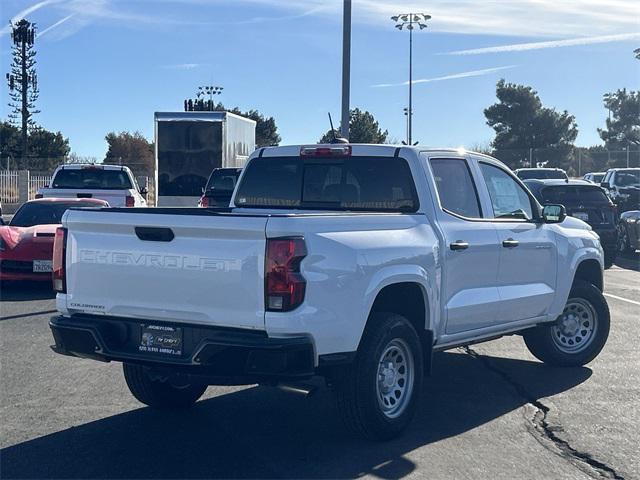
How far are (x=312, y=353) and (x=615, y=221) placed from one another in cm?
1417

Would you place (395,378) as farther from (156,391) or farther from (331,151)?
(331,151)

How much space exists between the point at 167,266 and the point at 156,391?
1.64m

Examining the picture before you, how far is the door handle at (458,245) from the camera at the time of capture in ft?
22.9

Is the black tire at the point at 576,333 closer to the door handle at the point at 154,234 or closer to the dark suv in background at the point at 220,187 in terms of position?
the door handle at the point at 154,234

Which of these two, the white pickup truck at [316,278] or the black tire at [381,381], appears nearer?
the white pickup truck at [316,278]

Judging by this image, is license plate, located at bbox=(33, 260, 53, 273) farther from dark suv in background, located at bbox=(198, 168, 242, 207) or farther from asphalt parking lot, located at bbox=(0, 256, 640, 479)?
dark suv in background, located at bbox=(198, 168, 242, 207)

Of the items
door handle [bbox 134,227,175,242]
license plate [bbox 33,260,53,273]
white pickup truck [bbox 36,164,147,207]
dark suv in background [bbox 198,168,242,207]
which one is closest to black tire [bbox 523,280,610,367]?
door handle [bbox 134,227,175,242]

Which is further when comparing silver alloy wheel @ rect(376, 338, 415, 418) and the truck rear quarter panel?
silver alloy wheel @ rect(376, 338, 415, 418)

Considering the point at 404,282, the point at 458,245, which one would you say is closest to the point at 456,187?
the point at 458,245

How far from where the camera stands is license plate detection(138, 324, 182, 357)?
5770 millimetres

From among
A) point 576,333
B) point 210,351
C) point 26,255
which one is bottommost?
point 576,333

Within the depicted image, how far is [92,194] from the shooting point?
716 inches

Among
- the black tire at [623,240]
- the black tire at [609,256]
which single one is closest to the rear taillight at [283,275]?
the black tire at [609,256]

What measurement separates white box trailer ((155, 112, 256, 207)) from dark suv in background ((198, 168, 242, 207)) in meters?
5.60
